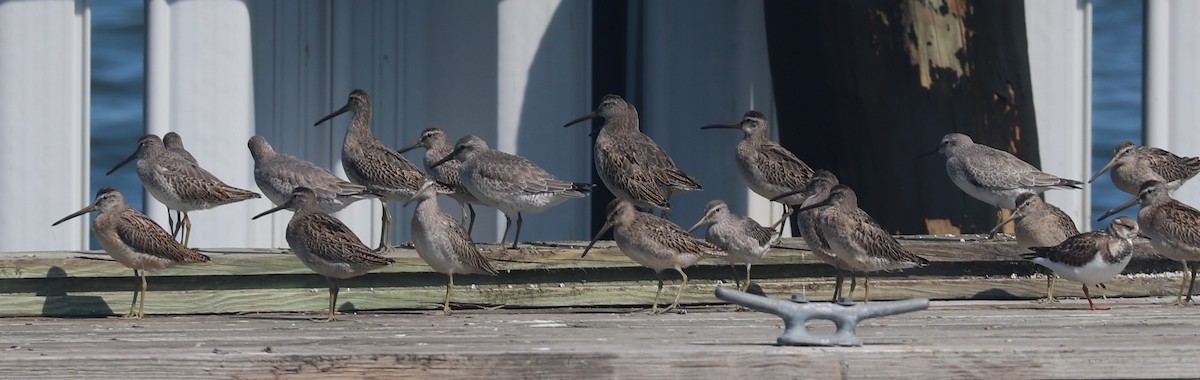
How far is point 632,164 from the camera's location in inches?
380

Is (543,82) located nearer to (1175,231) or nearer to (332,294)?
(332,294)

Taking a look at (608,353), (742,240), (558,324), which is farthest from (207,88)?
(608,353)

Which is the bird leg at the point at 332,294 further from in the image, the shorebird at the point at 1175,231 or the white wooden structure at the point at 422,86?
the shorebird at the point at 1175,231

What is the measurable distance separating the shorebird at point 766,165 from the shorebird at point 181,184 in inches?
105

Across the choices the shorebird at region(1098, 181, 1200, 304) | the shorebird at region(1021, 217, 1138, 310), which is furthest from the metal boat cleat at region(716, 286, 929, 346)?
the shorebird at region(1098, 181, 1200, 304)

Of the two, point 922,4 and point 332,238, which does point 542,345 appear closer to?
point 332,238

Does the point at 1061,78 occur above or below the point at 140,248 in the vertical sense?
above

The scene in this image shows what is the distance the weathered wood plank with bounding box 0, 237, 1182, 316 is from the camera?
25.3 feet

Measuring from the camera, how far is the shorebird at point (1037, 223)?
29.3ft

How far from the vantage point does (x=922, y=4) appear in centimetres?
946

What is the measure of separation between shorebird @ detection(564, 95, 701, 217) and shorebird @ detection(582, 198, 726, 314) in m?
1.32

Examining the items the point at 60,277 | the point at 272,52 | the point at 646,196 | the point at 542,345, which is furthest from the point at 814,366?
the point at 272,52

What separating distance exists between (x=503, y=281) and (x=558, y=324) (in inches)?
69.1

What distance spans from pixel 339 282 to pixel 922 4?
349 centimetres
